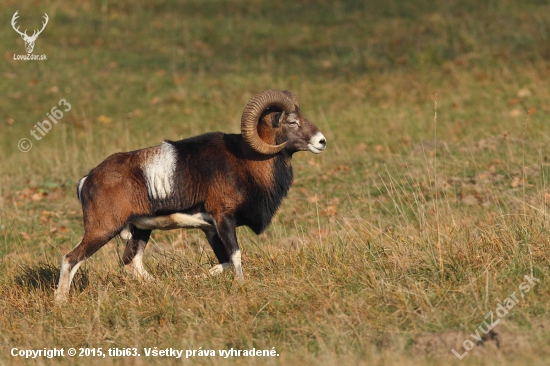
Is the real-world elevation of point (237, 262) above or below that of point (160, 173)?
below

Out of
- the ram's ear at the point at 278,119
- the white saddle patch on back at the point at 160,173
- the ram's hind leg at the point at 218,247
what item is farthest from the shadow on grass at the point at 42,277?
the ram's ear at the point at 278,119

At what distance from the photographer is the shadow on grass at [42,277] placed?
8.21 m

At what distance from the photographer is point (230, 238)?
7.88m

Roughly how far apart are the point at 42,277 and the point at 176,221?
1.70 meters

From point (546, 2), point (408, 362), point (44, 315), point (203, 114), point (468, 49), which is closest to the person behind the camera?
point (408, 362)

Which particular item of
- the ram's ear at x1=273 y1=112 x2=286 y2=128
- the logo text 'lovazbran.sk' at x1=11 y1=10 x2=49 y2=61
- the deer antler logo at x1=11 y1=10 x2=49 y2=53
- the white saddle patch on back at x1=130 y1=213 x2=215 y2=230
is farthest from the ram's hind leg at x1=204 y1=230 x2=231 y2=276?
the deer antler logo at x1=11 y1=10 x2=49 y2=53

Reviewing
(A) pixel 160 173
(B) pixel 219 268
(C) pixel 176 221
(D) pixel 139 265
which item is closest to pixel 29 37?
(D) pixel 139 265

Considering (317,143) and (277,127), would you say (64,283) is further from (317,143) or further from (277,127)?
(317,143)

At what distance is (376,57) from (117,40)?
25.8 ft

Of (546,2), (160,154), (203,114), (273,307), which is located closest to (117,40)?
(203,114)

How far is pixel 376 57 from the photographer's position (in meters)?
21.1

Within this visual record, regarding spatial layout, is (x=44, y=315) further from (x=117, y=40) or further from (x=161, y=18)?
(x=161, y=18)

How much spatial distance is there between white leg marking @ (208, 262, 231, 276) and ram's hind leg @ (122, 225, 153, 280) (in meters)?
0.79

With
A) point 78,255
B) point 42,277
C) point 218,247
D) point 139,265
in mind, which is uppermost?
point 78,255
